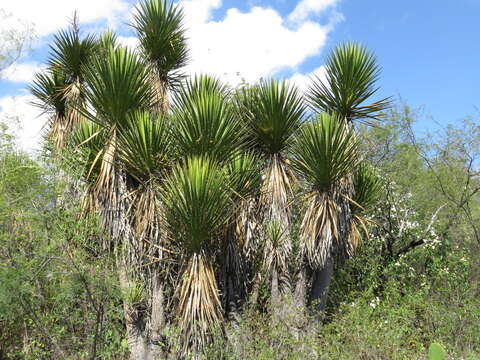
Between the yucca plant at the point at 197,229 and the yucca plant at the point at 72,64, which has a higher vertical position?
the yucca plant at the point at 72,64

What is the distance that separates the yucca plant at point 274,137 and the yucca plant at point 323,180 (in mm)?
321

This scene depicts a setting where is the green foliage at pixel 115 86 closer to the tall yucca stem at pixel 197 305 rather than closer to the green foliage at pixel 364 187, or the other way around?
the tall yucca stem at pixel 197 305

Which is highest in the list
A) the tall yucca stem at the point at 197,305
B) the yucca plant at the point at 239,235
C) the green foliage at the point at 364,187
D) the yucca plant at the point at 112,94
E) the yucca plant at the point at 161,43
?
A: the yucca plant at the point at 161,43

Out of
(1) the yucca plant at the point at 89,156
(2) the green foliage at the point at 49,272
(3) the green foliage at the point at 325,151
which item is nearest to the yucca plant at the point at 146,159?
(1) the yucca plant at the point at 89,156

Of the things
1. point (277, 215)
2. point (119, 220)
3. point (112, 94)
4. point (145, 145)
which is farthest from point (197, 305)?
point (112, 94)

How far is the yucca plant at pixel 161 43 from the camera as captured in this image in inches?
446

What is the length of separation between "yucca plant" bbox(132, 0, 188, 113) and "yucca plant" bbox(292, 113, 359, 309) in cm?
380

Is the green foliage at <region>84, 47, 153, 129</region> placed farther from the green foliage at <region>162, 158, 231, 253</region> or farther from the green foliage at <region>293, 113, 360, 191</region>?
the green foliage at <region>293, 113, 360, 191</region>

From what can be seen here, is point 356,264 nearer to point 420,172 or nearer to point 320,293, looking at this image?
point 320,293

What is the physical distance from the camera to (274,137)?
968cm

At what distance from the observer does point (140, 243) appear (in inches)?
344

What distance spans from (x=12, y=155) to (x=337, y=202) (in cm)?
599

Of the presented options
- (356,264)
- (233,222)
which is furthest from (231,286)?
(356,264)

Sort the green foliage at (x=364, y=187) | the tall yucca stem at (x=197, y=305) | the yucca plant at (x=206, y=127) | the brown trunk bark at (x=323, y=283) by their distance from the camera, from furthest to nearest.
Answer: the green foliage at (x=364, y=187), the brown trunk bark at (x=323, y=283), the yucca plant at (x=206, y=127), the tall yucca stem at (x=197, y=305)
